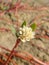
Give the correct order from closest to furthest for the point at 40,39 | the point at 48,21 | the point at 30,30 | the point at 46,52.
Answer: the point at 30,30 < the point at 46,52 < the point at 40,39 < the point at 48,21

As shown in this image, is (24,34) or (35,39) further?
(35,39)

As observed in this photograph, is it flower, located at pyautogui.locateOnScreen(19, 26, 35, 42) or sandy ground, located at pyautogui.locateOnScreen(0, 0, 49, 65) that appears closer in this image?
flower, located at pyautogui.locateOnScreen(19, 26, 35, 42)

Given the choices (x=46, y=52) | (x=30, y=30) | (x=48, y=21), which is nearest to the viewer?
(x=30, y=30)

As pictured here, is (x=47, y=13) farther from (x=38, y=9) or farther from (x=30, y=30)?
(x=30, y=30)

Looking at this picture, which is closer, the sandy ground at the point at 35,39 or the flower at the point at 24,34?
the flower at the point at 24,34

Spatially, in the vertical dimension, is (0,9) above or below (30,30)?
below

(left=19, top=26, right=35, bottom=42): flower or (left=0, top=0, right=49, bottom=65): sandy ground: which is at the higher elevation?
(left=19, top=26, right=35, bottom=42): flower

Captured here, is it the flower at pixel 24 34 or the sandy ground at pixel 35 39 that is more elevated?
the flower at pixel 24 34

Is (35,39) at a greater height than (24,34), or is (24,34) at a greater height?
(24,34)

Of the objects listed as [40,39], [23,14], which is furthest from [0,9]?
[40,39]

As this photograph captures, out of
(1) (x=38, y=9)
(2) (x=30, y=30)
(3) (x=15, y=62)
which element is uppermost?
(2) (x=30, y=30)

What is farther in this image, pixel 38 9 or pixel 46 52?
pixel 38 9
